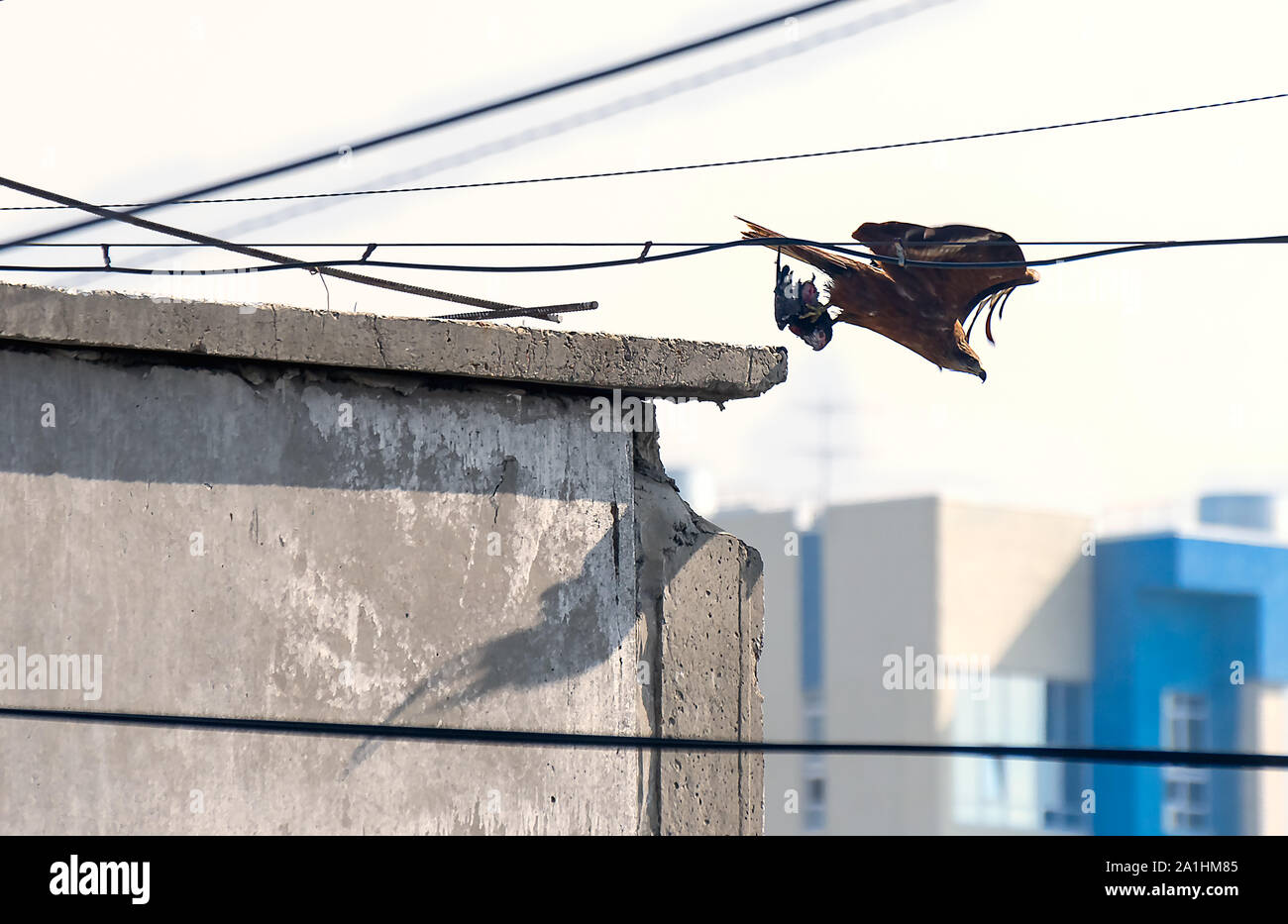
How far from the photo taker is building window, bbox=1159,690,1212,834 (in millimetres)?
32188

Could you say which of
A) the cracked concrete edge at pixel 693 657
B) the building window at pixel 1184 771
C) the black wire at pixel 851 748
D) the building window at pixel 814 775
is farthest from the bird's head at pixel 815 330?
the building window at pixel 814 775

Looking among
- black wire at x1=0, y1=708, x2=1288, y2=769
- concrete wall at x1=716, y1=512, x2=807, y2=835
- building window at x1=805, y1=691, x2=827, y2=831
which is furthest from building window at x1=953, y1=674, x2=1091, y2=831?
black wire at x1=0, y1=708, x2=1288, y2=769

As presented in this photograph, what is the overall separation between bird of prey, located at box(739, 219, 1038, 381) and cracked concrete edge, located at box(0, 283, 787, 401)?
5.37 ft

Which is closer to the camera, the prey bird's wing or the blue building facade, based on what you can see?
the prey bird's wing

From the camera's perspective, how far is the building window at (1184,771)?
3219cm

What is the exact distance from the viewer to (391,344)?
4566 mm

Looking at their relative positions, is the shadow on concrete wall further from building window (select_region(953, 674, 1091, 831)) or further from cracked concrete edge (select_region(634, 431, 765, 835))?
building window (select_region(953, 674, 1091, 831))

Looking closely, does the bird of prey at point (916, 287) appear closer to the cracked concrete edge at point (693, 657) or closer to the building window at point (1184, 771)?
the cracked concrete edge at point (693, 657)

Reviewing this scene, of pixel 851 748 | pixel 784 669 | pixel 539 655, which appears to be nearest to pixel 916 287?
pixel 539 655

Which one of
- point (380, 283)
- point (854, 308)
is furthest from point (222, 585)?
point (854, 308)

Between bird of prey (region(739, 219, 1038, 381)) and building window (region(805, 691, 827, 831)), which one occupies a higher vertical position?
bird of prey (region(739, 219, 1038, 381))

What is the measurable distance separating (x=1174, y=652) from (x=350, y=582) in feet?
103

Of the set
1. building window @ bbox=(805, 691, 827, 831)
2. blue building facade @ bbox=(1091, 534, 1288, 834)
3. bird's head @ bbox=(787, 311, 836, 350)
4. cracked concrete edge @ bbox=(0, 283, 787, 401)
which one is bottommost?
building window @ bbox=(805, 691, 827, 831)

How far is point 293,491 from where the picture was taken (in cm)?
446
